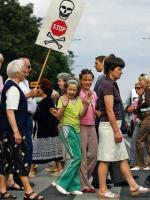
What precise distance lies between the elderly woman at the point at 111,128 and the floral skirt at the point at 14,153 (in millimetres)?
1025

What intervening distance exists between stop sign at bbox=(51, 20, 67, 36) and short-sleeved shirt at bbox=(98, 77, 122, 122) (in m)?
2.24

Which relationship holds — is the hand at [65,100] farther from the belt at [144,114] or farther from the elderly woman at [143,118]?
the belt at [144,114]

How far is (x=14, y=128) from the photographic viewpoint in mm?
8984

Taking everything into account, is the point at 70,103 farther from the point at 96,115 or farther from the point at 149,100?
the point at 149,100

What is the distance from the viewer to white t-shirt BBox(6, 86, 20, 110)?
9.04 m

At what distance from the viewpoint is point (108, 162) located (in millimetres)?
9555

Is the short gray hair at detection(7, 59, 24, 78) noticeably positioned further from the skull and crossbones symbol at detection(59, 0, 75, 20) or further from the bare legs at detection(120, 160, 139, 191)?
the skull and crossbones symbol at detection(59, 0, 75, 20)

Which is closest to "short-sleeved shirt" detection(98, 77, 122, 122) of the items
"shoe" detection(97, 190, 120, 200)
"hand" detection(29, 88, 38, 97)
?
"shoe" detection(97, 190, 120, 200)

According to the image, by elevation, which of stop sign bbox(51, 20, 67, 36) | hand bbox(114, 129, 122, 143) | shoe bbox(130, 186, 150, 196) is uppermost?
stop sign bbox(51, 20, 67, 36)

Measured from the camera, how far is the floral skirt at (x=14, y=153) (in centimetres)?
922

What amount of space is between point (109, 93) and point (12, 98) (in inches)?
49.8

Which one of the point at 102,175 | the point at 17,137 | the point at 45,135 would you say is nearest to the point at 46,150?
the point at 45,135

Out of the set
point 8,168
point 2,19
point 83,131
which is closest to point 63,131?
point 83,131

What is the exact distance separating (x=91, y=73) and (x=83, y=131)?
0.84 meters
